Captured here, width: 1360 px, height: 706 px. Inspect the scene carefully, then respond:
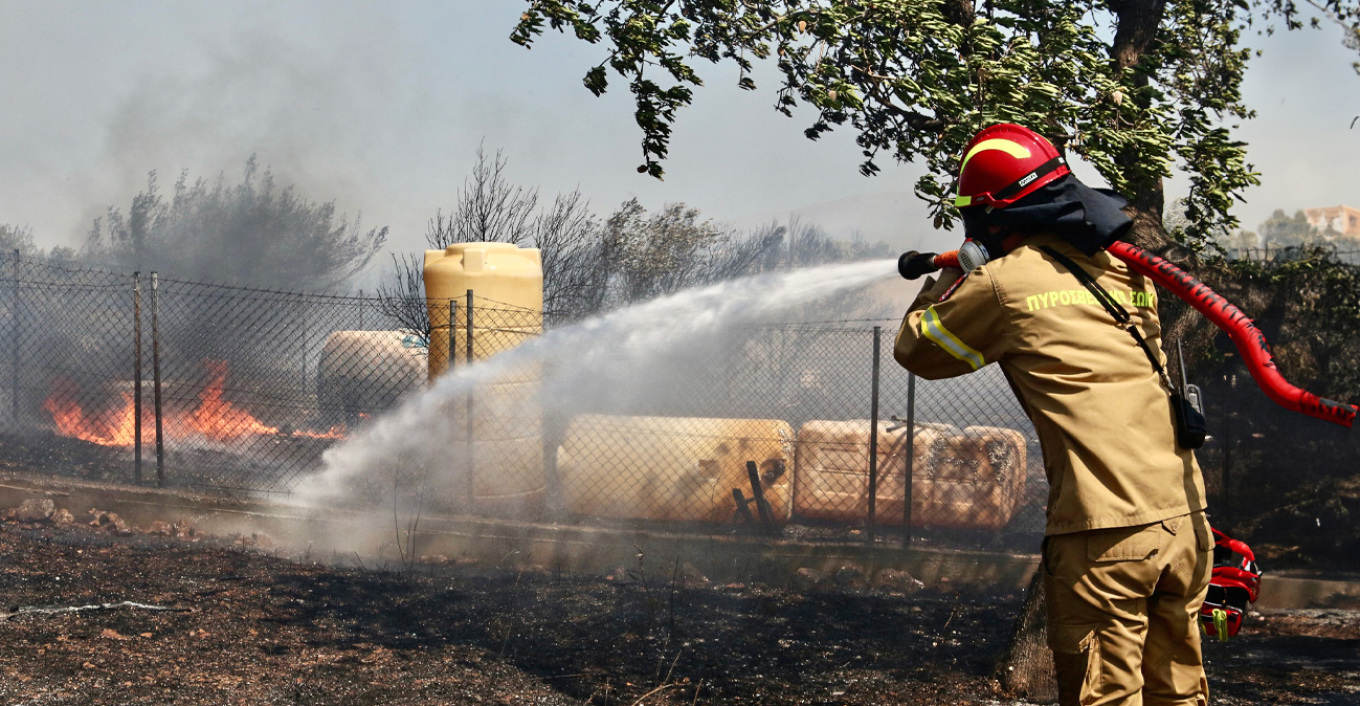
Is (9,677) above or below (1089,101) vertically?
below

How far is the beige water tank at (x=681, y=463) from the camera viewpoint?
7.16 m

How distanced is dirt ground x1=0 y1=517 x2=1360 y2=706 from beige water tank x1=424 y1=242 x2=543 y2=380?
1.76 metres

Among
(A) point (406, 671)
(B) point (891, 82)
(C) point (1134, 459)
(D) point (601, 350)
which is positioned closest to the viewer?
(C) point (1134, 459)

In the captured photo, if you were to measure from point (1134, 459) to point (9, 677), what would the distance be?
12.9 feet

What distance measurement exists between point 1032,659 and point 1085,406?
2.02 meters

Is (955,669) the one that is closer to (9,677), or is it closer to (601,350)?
(9,677)

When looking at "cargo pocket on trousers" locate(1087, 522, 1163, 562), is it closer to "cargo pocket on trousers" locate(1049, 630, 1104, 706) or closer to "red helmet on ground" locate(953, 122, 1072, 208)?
"cargo pocket on trousers" locate(1049, 630, 1104, 706)

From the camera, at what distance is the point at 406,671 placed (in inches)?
160

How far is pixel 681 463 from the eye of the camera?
717cm

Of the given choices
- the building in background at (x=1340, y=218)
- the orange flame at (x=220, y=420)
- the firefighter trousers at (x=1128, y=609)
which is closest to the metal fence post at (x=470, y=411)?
the orange flame at (x=220, y=420)

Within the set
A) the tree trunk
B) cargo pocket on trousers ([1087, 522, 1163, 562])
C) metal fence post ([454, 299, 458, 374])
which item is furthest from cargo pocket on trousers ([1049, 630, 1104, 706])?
metal fence post ([454, 299, 458, 374])

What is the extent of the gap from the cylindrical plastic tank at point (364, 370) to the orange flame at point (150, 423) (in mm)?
533

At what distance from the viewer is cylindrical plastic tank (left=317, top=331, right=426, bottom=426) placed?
11914 mm

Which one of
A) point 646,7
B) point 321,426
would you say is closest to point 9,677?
point 646,7
